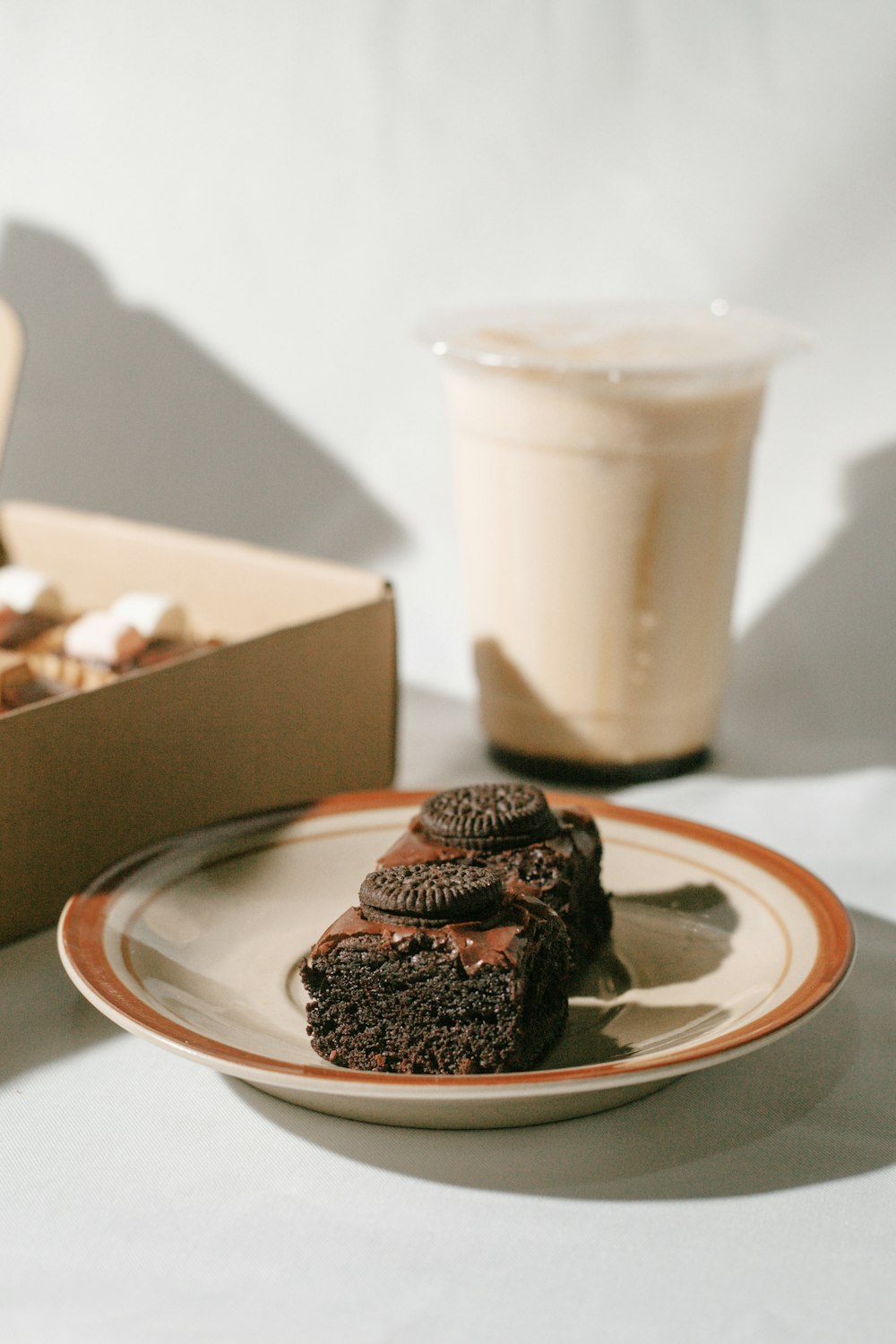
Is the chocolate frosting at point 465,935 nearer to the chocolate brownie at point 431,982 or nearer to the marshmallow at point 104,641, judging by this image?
the chocolate brownie at point 431,982

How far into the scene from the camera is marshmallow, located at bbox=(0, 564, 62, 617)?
5.25ft

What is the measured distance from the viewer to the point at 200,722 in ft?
4.12

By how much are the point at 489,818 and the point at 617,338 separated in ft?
2.20

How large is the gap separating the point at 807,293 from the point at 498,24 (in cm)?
53

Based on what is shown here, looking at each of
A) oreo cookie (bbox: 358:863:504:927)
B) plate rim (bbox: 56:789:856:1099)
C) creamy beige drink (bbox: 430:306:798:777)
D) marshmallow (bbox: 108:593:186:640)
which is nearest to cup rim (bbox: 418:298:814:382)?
creamy beige drink (bbox: 430:306:798:777)

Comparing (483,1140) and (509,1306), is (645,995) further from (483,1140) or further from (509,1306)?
(509,1306)

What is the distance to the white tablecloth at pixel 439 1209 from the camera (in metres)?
0.76

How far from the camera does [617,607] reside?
1.51 metres

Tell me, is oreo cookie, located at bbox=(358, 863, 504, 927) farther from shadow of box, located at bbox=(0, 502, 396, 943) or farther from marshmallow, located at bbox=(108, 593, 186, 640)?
marshmallow, located at bbox=(108, 593, 186, 640)

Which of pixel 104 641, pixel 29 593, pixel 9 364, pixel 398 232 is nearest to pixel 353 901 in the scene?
pixel 104 641

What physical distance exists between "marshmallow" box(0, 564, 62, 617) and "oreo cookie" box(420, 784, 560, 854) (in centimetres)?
70

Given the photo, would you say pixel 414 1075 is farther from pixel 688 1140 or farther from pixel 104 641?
pixel 104 641

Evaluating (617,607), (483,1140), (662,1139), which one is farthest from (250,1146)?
(617,607)

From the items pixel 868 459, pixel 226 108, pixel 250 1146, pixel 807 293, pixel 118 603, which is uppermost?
pixel 226 108
